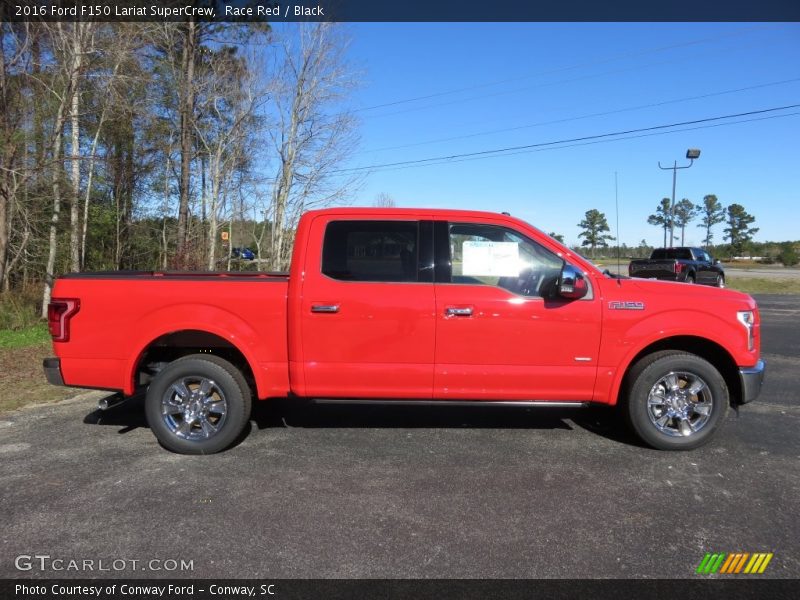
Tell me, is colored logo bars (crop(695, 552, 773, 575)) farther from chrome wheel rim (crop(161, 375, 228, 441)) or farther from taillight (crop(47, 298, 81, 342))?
taillight (crop(47, 298, 81, 342))

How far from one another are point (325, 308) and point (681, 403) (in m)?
3.07

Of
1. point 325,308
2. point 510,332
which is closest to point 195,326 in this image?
point 325,308

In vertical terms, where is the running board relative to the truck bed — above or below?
below

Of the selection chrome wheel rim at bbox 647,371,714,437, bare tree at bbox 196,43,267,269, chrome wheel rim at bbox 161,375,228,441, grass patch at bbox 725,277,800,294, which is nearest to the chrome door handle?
chrome wheel rim at bbox 161,375,228,441

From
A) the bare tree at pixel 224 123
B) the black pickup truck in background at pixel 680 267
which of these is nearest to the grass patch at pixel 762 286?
the black pickup truck in background at pixel 680 267

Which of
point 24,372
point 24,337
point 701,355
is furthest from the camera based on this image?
point 24,337

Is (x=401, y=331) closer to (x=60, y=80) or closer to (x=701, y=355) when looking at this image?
(x=701, y=355)

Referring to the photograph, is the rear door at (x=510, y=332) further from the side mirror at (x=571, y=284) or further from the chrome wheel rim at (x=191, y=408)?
the chrome wheel rim at (x=191, y=408)

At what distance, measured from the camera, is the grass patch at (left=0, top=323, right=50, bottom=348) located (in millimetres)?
8805

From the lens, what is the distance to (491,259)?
4.45 m

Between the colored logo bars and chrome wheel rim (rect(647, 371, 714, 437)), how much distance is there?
4.95 ft

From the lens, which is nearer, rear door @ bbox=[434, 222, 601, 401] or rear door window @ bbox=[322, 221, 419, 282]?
rear door @ bbox=[434, 222, 601, 401]

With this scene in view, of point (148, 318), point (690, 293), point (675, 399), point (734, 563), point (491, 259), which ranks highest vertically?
point (491, 259)
